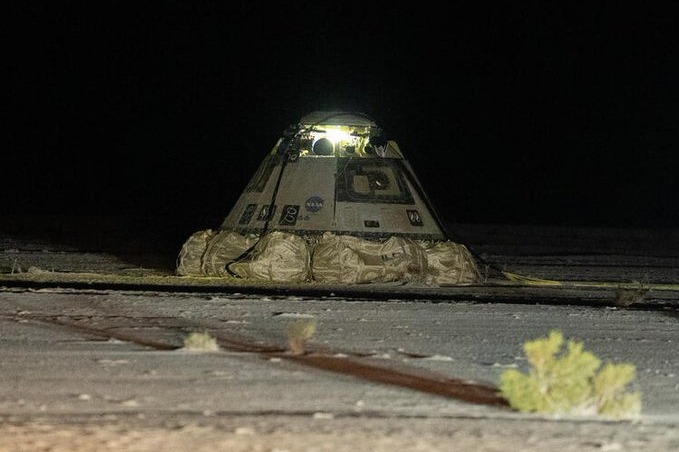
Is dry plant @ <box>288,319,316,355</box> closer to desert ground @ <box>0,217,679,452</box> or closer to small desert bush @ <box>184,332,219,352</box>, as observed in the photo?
desert ground @ <box>0,217,679,452</box>

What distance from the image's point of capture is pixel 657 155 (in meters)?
60.3

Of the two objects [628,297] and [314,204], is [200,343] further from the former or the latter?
[628,297]

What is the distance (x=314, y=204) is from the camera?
16.9 m

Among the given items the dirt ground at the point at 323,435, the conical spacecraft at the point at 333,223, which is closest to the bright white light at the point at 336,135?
the conical spacecraft at the point at 333,223

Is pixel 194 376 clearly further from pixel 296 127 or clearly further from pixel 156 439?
pixel 296 127

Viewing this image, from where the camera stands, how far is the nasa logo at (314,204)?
16.8 m

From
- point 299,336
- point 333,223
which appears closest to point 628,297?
point 333,223

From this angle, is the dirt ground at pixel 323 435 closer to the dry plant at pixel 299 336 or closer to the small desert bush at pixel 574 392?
the small desert bush at pixel 574 392

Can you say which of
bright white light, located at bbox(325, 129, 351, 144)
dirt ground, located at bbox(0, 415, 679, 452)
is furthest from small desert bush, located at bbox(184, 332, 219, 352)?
bright white light, located at bbox(325, 129, 351, 144)

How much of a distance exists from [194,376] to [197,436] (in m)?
2.12

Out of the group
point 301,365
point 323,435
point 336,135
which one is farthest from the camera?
point 336,135

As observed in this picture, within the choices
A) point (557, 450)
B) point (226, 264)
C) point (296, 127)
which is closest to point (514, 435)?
point (557, 450)

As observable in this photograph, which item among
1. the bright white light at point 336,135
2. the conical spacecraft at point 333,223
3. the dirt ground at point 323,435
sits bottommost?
the dirt ground at point 323,435

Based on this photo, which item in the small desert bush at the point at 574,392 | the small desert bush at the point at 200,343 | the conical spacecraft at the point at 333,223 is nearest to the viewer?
the small desert bush at the point at 574,392
